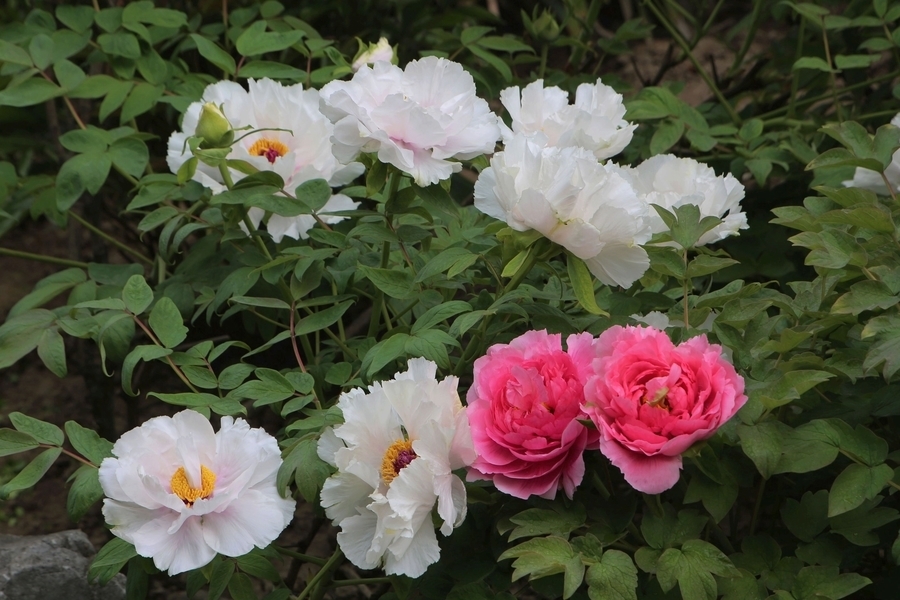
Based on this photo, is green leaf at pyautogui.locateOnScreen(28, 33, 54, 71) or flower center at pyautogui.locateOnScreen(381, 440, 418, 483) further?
green leaf at pyautogui.locateOnScreen(28, 33, 54, 71)

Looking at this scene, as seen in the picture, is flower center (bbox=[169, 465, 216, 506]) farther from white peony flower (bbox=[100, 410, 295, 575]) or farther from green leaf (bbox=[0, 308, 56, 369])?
green leaf (bbox=[0, 308, 56, 369])

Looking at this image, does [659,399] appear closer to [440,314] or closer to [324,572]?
[440,314]

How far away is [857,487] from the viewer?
2.80 ft

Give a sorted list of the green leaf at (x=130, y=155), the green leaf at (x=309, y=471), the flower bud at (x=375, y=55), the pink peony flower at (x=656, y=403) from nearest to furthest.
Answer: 1. the pink peony flower at (x=656, y=403)
2. the green leaf at (x=309, y=471)
3. the flower bud at (x=375, y=55)
4. the green leaf at (x=130, y=155)

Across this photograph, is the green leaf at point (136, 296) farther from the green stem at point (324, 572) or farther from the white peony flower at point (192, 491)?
the green stem at point (324, 572)

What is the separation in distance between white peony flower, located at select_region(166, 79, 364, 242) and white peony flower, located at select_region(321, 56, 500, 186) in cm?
21

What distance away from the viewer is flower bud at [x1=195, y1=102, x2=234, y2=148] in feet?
3.49

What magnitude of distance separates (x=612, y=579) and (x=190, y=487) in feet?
1.26

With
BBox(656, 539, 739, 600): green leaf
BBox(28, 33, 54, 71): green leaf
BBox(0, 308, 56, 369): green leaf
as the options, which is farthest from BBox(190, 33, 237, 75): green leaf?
BBox(656, 539, 739, 600): green leaf

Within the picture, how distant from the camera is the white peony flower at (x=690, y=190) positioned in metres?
1.02

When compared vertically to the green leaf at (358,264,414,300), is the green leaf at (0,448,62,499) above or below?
below

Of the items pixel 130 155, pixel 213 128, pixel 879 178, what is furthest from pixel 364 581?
pixel 879 178

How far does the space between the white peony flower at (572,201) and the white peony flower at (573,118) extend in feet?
0.47

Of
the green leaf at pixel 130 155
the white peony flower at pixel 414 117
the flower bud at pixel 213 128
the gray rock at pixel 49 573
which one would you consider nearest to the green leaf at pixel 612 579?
the white peony flower at pixel 414 117
